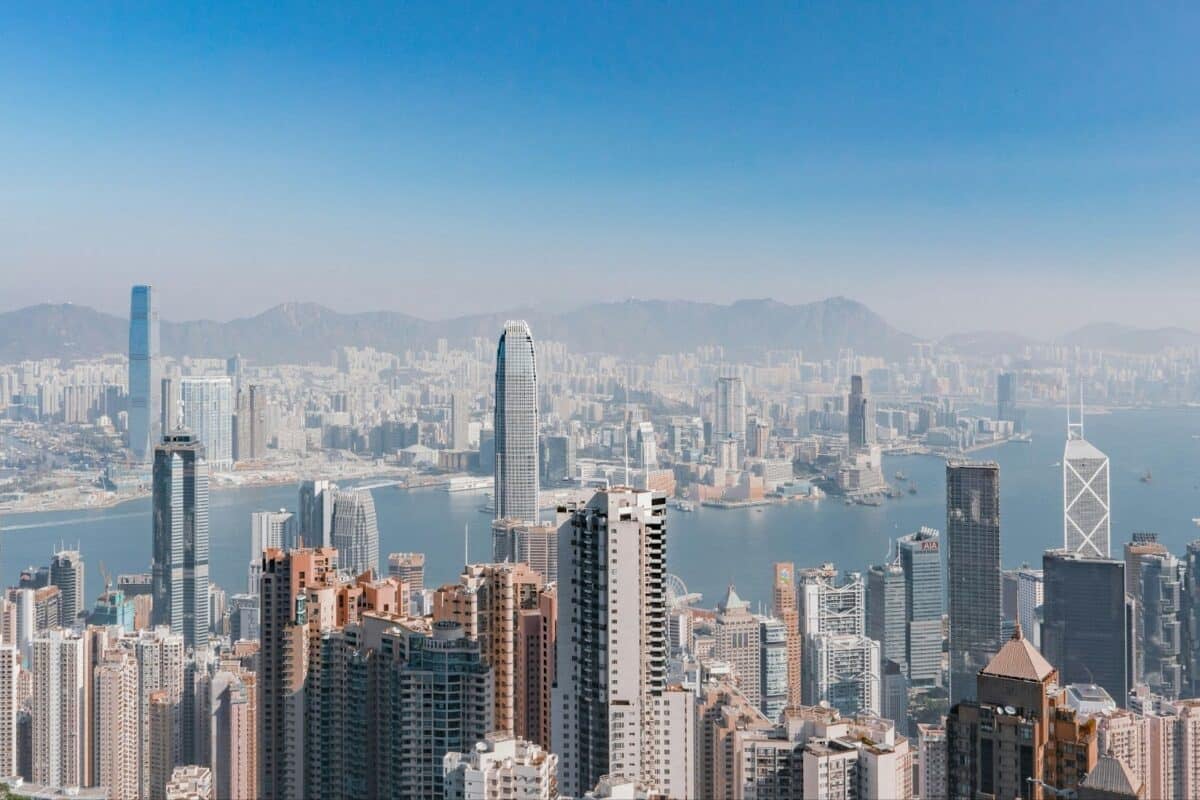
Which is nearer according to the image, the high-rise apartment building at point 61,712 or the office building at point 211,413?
the high-rise apartment building at point 61,712

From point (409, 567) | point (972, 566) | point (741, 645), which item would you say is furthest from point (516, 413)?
point (741, 645)

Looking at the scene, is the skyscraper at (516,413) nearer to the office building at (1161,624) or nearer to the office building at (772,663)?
the office building at (772,663)

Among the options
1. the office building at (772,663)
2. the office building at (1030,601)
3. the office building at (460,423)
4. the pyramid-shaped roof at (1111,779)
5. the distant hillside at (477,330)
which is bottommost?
the office building at (772,663)

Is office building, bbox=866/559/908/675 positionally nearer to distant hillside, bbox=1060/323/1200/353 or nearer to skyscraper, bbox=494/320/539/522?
distant hillside, bbox=1060/323/1200/353

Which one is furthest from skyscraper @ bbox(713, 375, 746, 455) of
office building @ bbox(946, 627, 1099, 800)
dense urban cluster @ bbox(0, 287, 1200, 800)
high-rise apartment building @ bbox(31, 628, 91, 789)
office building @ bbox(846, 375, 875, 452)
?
office building @ bbox(946, 627, 1099, 800)

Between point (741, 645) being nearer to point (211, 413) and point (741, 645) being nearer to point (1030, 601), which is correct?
point (1030, 601)

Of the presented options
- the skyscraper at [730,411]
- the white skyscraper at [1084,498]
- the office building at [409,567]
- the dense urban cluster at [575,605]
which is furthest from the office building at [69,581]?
the white skyscraper at [1084,498]

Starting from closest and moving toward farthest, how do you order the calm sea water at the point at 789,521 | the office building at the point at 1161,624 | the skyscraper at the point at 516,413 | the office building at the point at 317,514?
1. the office building at the point at 1161,624
2. the calm sea water at the point at 789,521
3. the office building at the point at 317,514
4. the skyscraper at the point at 516,413

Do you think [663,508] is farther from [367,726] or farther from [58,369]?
[58,369]
